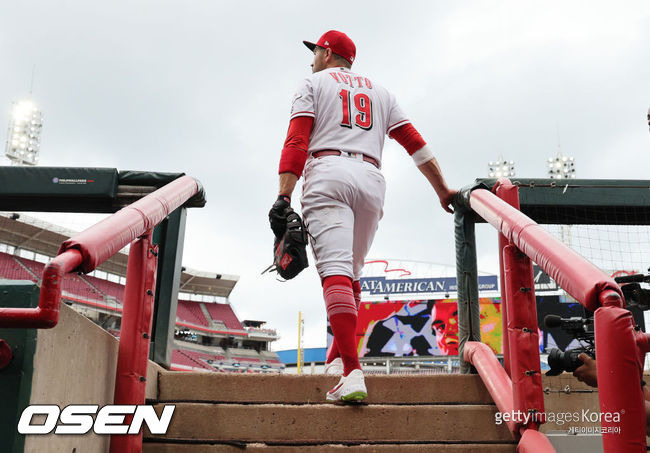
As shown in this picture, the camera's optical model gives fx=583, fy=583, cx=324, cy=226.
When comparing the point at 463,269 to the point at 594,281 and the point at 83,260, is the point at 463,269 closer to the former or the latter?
the point at 594,281

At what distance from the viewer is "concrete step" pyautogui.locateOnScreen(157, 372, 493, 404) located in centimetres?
303

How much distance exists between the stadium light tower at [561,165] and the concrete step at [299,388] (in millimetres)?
35125

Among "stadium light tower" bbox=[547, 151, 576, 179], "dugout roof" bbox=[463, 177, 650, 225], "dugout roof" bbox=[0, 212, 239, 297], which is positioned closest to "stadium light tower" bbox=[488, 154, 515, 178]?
"stadium light tower" bbox=[547, 151, 576, 179]

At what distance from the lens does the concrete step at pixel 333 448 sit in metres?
2.53

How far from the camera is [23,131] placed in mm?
34625

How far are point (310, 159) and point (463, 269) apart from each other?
155 centimetres

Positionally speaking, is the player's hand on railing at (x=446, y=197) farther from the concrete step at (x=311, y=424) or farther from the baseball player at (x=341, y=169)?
the concrete step at (x=311, y=424)

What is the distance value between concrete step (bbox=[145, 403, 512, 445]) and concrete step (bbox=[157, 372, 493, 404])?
0.73ft

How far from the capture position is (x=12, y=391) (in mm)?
1567

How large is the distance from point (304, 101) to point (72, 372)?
6.19 feet

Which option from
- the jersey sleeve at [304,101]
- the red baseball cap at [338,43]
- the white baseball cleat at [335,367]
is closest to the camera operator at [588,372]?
the white baseball cleat at [335,367]

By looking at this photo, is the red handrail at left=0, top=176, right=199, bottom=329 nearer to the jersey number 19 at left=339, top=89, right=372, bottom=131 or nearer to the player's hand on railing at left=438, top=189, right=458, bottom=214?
the jersey number 19 at left=339, top=89, right=372, bottom=131

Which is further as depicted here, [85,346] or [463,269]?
[463,269]

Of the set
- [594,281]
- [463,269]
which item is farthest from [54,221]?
[594,281]
